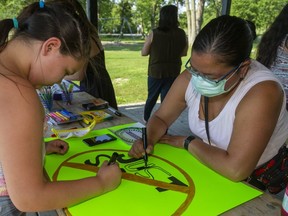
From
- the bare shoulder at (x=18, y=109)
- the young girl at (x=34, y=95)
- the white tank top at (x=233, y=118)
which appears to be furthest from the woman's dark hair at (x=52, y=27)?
the white tank top at (x=233, y=118)

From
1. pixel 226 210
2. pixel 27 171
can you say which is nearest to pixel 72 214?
pixel 27 171

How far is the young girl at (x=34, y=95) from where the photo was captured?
2.22 feet

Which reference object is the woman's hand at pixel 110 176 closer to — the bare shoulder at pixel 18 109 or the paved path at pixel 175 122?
the bare shoulder at pixel 18 109

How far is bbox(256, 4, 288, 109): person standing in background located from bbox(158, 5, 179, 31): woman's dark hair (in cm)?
120

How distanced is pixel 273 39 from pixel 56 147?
5.30 ft

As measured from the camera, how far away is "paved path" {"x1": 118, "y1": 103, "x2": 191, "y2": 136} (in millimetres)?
3398

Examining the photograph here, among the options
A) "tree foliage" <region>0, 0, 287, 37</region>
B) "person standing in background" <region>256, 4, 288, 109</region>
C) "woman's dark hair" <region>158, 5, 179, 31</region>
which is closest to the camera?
"person standing in background" <region>256, 4, 288, 109</region>

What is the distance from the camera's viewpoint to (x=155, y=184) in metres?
0.90

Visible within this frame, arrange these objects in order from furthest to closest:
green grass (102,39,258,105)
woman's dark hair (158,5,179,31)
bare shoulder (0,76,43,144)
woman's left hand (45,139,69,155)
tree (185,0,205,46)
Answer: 1. tree (185,0,205,46)
2. green grass (102,39,258,105)
3. woman's dark hair (158,5,179,31)
4. woman's left hand (45,139,69,155)
5. bare shoulder (0,76,43,144)

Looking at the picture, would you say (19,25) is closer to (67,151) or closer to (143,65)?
(67,151)

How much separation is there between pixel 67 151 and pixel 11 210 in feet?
0.99

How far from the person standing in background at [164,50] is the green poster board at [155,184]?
2124 mm

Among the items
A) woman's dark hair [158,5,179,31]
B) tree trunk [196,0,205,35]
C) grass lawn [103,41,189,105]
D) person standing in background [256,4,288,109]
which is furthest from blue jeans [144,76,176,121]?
tree trunk [196,0,205,35]

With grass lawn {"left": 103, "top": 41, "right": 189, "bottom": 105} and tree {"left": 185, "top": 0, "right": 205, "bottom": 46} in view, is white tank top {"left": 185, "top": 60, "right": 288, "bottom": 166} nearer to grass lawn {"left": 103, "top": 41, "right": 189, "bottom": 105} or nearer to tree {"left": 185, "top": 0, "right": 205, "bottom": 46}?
grass lawn {"left": 103, "top": 41, "right": 189, "bottom": 105}
